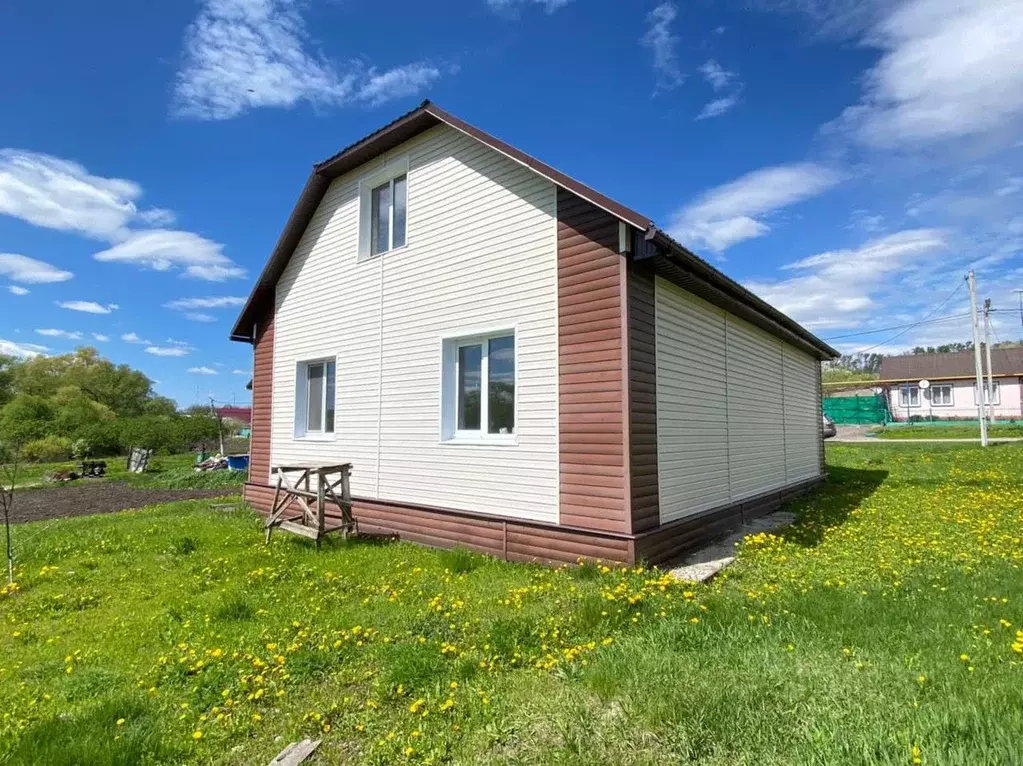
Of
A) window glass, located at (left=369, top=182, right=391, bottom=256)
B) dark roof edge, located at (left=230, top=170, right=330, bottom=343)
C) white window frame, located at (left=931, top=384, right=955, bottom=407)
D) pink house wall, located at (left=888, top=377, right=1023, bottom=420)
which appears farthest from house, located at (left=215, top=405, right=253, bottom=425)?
white window frame, located at (left=931, top=384, right=955, bottom=407)

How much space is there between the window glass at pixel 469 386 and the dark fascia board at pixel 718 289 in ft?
9.51

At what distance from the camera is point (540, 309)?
710cm

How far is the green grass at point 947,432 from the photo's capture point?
94.1 feet

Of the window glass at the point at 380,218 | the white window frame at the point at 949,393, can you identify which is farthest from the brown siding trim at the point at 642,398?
the white window frame at the point at 949,393

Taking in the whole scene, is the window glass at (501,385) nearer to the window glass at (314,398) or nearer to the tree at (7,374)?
the window glass at (314,398)

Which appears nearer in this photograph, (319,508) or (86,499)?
(319,508)

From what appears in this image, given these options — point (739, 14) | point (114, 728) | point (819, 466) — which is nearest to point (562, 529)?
point (114, 728)

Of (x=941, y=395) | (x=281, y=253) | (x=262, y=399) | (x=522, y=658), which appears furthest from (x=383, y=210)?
(x=941, y=395)

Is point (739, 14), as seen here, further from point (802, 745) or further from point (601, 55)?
point (802, 745)

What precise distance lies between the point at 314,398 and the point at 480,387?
15.2ft

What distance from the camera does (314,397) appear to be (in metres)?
11.0

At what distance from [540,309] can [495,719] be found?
4.89 meters

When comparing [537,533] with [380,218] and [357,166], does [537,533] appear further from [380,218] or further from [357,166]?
[357,166]

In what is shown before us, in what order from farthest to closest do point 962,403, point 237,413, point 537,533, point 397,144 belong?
1. point 237,413
2. point 962,403
3. point 397,144
4. point 537,533
